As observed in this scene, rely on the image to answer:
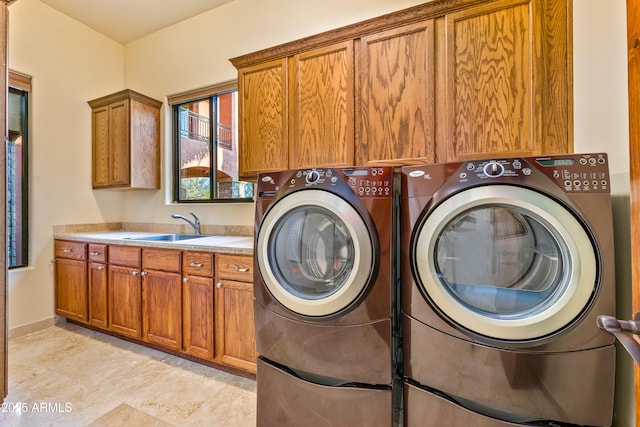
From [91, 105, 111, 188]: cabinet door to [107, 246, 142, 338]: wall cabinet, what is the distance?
109 centimetres

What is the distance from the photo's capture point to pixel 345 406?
1243mm

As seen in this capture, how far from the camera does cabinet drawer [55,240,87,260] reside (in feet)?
8.66

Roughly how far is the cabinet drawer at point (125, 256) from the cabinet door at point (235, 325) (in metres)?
0.87

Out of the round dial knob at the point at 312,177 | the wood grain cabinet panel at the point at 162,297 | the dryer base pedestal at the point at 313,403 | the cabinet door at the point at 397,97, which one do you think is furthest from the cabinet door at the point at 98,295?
the cabinet door at the point at 397,97

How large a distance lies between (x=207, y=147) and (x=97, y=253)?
1.37 metres

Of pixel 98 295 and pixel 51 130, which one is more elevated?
pixel 51 130

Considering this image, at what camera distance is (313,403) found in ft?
4.26

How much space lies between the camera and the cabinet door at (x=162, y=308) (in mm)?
2123

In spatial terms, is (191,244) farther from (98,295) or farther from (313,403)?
(313,403)

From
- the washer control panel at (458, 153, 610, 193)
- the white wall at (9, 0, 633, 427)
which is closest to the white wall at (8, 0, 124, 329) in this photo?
the white wall at (9, 0, 633, 427)

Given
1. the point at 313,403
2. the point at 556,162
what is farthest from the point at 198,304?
the point at 556,162

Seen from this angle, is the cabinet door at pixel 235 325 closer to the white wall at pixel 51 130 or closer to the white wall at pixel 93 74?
the white wall at pixel 93 74

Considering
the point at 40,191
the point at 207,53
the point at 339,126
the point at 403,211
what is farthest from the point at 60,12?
the point at 403,211

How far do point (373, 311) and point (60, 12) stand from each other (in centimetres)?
406
